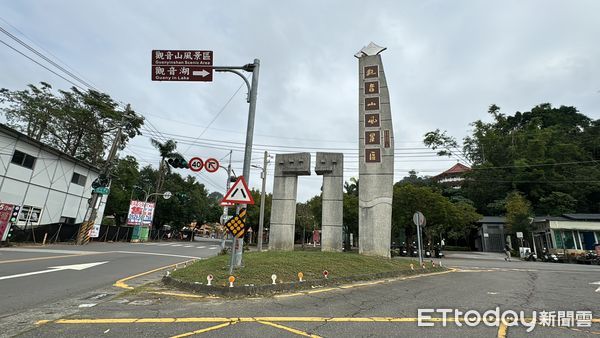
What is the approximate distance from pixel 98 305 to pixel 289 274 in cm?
489

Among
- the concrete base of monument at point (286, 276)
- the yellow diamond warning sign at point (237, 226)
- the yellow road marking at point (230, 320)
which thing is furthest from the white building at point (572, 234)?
the yellow diamond warning sign at point (237, 226)

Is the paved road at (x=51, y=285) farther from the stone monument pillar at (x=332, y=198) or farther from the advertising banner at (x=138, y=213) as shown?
the advertising banner at (x=138, y=213)

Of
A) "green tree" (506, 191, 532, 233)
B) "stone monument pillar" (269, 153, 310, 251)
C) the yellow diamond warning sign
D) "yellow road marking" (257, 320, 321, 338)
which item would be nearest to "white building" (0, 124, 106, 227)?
"stone monument pillar" (269, 153, 310, 251)

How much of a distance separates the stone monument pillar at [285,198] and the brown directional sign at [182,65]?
8507 millimetres

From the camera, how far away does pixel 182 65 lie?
967 cm

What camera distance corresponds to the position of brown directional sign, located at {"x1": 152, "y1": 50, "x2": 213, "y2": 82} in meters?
9.54

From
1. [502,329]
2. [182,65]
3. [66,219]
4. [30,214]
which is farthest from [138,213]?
[502,329]

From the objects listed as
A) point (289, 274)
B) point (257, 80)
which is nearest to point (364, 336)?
point (289, 274)

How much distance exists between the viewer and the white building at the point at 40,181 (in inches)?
936

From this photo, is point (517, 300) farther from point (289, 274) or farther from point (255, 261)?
point (255, 261)

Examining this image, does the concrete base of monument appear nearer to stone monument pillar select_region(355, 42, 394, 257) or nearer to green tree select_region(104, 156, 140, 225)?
stone monument pillar select_region(355, 42, 394, 257)

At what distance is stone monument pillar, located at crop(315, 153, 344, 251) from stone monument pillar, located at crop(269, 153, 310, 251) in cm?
102

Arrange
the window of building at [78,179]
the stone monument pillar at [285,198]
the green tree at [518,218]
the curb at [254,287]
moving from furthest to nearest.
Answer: the green tree at [518,218] < the window of building at [78,179] < the stone monument pillar at [285,198] < the curb at [254,287]

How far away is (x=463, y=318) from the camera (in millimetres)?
5816
